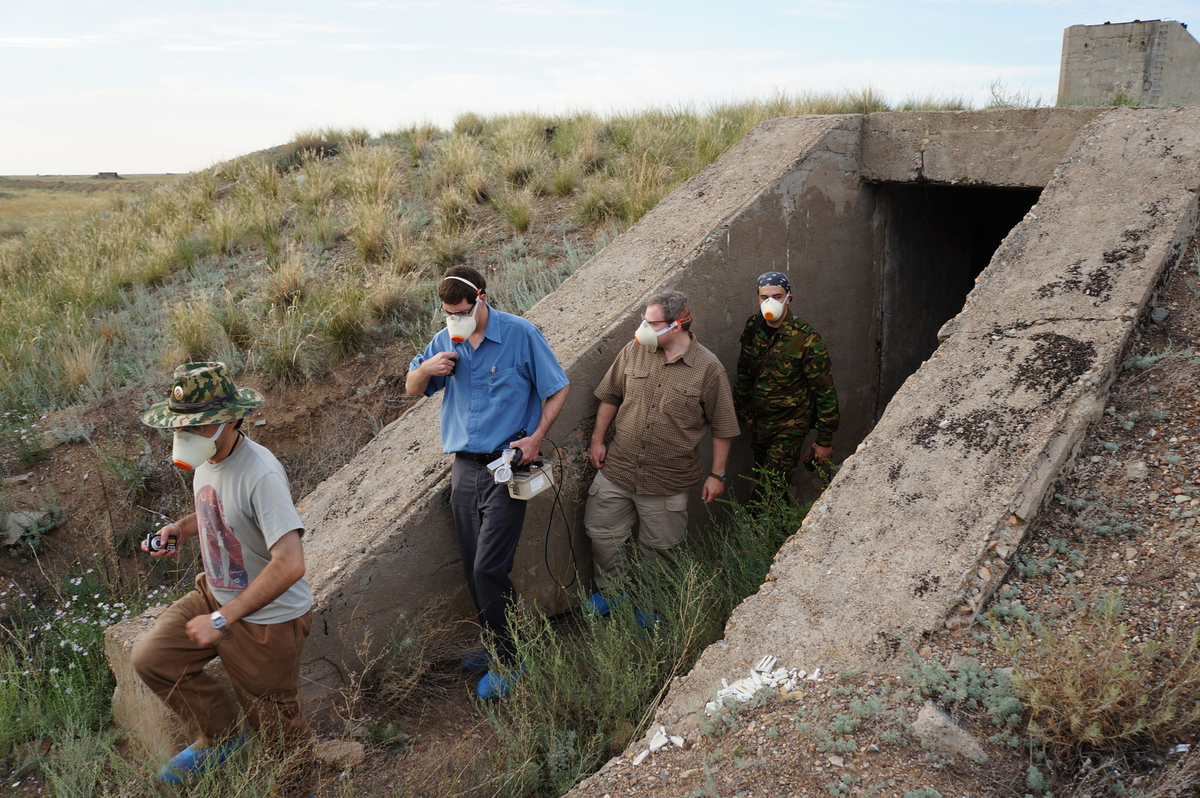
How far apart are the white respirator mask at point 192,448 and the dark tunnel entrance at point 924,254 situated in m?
4.95

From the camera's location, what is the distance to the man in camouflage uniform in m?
4.62

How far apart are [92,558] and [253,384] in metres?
1.74

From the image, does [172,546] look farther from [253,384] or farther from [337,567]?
[253,384]

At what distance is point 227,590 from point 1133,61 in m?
12.9

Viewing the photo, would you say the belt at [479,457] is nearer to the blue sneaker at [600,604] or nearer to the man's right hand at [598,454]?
the man's right hand at [598,454]

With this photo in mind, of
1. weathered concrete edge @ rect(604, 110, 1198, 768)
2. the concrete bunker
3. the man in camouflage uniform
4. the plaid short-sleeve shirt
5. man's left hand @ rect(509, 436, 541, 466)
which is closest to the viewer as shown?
weathered concrete edge @ rect(604, 110, 1198, 768)

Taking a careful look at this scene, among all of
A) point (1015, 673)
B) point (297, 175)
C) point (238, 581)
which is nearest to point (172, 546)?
point (238, 581)

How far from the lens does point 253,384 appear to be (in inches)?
263

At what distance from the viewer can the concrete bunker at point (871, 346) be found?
3010 mm

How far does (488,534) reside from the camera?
3.84 metres

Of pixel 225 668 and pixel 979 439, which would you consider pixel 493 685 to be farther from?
pixel 979 439

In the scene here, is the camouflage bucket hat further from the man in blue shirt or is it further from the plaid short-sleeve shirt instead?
the plaid short-sleeve shirt

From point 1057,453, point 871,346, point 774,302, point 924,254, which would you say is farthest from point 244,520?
point 924,254

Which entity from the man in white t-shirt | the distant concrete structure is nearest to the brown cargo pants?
the man in white t-shirt
